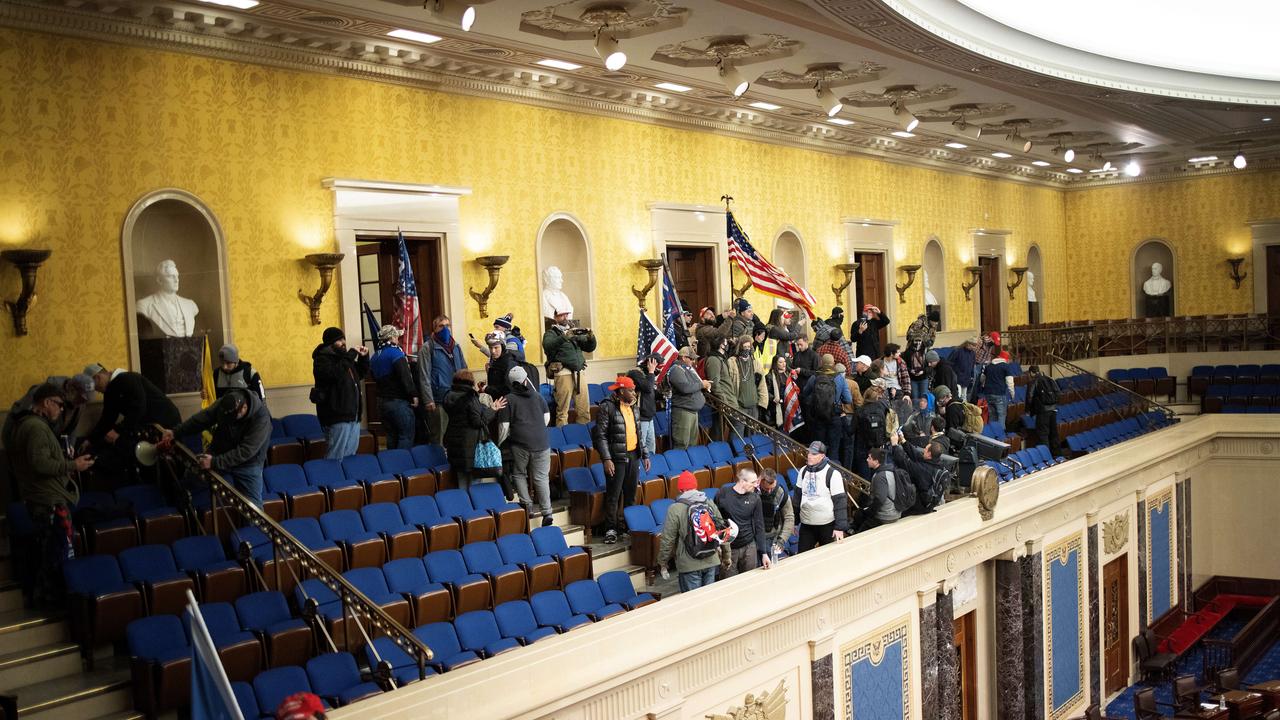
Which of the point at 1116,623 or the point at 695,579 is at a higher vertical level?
the point at 695,579

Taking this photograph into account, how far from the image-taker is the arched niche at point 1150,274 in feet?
86.0

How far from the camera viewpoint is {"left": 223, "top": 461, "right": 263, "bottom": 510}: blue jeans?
27.7 feet

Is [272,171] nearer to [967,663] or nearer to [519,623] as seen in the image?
[519,623]

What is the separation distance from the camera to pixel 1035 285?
26.5m

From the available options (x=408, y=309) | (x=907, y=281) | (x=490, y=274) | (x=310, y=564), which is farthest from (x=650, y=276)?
(x=310, y=564)

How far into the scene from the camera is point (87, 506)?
8172 millimetres

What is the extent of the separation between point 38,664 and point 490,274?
7.28 meters

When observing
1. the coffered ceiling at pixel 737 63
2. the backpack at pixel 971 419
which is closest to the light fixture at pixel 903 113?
the coffered ceiling at pixel 737 63

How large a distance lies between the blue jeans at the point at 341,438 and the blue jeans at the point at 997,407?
10.3 metres

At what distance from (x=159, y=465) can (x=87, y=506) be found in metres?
0.68

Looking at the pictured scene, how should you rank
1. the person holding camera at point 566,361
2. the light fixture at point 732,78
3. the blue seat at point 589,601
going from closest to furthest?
the blue seat at point 589,601
the person holding camera at point 566,361
the light fixture at point 732,78

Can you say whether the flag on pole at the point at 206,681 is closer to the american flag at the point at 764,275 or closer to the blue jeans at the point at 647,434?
the blue jeans at the point at 647,434

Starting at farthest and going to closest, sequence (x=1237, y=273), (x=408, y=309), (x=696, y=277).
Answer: (x=1237, y=273) → (x=696, y=277) → (x=408, y=309)

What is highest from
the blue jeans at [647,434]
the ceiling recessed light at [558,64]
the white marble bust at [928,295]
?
the ceiling recessed light at [558,64]
